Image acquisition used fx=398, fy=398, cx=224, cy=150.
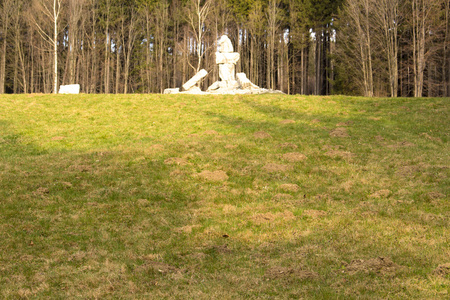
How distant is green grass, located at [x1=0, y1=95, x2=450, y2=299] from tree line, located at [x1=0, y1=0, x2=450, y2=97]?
706 inches

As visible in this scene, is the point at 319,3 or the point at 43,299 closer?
the point at 43,299

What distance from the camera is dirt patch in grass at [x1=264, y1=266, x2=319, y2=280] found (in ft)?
20.9

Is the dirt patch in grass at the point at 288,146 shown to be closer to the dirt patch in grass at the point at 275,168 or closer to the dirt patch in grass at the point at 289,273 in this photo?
the dirt patch in grass at the point at 275,168

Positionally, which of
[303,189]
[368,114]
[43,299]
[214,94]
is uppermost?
[214,94]

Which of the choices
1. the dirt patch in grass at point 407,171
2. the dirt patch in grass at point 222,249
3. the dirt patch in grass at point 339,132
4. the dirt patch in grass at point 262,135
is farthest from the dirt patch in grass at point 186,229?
the dirt patch in grass at point 339,132

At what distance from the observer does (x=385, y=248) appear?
7.47m

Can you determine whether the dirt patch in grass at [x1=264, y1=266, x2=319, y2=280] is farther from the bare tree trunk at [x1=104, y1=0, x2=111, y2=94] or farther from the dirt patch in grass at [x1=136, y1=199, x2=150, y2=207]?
the bare tree trunk at [x1=104, y1=0, x2=111, y2=94]

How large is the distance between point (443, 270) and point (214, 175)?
7.72m

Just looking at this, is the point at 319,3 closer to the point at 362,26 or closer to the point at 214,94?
the point at 362,26

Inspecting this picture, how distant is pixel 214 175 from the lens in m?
12.9

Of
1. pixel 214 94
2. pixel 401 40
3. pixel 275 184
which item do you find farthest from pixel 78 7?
pixel 275 184

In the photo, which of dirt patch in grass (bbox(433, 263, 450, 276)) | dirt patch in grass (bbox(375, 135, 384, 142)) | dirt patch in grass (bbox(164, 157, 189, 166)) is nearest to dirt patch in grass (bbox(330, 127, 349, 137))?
dirt patch in grass (bbox(375, 135, 384, 142))

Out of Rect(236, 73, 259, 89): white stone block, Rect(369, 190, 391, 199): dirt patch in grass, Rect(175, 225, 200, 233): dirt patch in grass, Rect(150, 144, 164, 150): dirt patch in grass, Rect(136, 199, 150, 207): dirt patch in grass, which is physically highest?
Rect(236, 73, 259, 89): white stone block

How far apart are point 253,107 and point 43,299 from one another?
63.3 feet
